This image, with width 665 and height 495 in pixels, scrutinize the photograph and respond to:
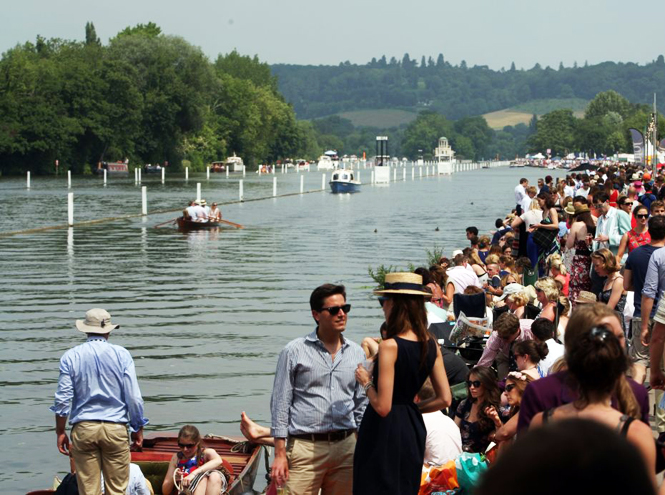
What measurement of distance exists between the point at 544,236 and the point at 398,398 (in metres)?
12.0

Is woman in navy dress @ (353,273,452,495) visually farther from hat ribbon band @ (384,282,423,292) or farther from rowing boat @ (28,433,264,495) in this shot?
rowing boat @ (28,433,264,495)

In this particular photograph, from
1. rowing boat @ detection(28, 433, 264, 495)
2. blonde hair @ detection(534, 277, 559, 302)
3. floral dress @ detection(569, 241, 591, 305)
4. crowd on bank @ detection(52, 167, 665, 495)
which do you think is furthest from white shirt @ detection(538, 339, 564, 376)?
floral dress @ detection(569, 241, 591, 305)

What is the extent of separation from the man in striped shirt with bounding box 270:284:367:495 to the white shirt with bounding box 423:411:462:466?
1.61 meters

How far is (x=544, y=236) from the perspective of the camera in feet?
56.8

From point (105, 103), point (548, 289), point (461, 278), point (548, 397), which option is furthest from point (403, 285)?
point (105, 103)

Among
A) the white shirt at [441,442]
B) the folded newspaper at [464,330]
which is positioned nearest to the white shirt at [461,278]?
the folded newspaper at [464,330]

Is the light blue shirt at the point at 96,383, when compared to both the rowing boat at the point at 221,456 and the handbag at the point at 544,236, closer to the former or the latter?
the rowing boat at the point at 221,456

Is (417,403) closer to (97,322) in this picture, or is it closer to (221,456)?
(97,322)

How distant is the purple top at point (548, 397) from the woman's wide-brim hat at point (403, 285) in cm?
138

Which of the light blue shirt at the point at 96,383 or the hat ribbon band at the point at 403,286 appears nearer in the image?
the hat ribbon band at the point at 403,286

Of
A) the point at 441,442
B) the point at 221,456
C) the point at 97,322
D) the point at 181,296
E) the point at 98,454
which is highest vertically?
the point at 97,322

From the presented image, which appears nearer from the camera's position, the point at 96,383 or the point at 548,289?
the point at 96,383

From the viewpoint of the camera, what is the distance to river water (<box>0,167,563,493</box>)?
45.3 ft

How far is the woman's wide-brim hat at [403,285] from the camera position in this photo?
5762mm
